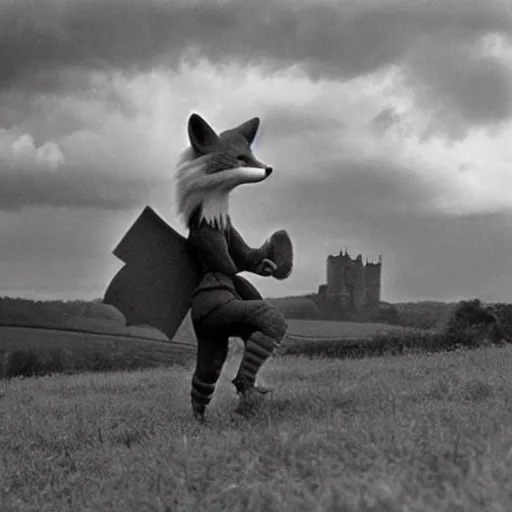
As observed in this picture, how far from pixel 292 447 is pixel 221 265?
3.28 meters

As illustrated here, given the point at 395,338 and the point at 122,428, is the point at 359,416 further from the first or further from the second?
the point at 395,338

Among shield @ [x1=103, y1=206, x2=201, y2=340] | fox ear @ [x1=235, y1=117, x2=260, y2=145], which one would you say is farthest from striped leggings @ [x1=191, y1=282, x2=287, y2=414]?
fox ear @ [x1=235, y1=117, x2=260, y2=145]

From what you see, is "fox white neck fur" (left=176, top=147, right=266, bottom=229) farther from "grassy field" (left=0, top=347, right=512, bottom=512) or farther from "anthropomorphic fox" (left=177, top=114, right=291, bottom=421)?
"grassy field" (left=0, top=347, right=512, bottom=512)

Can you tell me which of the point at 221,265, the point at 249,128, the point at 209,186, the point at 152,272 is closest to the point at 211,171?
the point at 209,186

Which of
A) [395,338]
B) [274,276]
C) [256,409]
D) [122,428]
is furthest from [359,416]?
[395,338]

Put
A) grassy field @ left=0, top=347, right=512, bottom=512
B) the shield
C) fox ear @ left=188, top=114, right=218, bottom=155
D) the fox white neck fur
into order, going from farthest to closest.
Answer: the shield, fox ear @ left=188, top=114, right=218, bottom=155, the fox white neck fur, grassy field @ left=0, top=347, right=512, bottom=512

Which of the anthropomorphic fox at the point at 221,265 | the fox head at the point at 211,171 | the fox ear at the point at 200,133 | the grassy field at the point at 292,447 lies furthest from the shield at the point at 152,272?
the grassy field at the point at 292,447

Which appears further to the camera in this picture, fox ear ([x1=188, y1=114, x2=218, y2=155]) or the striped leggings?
fox ear ([x1=188, y1=114, x2=218, y2=155])

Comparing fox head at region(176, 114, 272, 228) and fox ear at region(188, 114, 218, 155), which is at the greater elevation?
fox ear at region(188, 114, 218, 155)

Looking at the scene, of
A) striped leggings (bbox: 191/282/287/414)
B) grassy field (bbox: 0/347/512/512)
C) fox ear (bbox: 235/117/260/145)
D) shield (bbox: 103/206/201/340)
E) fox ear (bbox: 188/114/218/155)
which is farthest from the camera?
fox ear (bbox: 235/117/260/145)

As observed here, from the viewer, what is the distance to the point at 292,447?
484 cm

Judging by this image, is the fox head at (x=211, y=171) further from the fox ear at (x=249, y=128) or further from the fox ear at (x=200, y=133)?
the fox ear at (x=249, y=128)

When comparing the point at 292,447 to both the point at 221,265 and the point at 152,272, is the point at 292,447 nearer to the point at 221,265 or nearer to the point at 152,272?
the point at 221,265

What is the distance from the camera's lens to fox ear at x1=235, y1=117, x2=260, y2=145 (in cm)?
841
